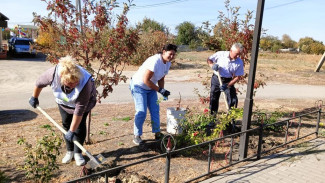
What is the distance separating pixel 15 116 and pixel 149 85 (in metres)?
3.99

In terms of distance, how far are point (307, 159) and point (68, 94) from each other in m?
3.62

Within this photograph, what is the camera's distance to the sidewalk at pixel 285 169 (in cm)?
366

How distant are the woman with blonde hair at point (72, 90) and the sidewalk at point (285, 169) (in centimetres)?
172

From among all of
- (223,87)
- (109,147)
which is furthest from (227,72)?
(109,147)

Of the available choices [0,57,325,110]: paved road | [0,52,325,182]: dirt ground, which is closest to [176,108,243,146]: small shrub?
[0,52,325,182]: dirt ground

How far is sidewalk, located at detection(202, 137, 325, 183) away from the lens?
12.0 ft

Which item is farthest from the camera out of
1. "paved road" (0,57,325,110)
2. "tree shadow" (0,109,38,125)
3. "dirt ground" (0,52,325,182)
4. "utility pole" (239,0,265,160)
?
"paved road" (0,57,325,110)

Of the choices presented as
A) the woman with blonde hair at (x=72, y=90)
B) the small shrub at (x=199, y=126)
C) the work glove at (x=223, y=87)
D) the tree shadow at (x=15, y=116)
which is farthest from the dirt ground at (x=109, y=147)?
the work glove at (x=223, y=87)

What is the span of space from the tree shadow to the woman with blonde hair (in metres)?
2.87

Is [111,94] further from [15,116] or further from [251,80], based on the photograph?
[251,80]

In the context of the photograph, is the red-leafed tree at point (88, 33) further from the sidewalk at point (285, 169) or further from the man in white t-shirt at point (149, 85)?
the sidewalk at point (285, 169)

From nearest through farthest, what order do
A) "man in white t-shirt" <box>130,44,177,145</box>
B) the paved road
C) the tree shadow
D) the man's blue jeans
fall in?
"man in white t-shirt" <box>130,44,177,145</box> < the man's blue jeans < the tree shadow < the paved road

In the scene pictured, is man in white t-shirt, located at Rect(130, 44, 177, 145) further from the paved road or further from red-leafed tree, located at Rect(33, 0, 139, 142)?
the paved road

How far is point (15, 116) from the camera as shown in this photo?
6.56 meters
